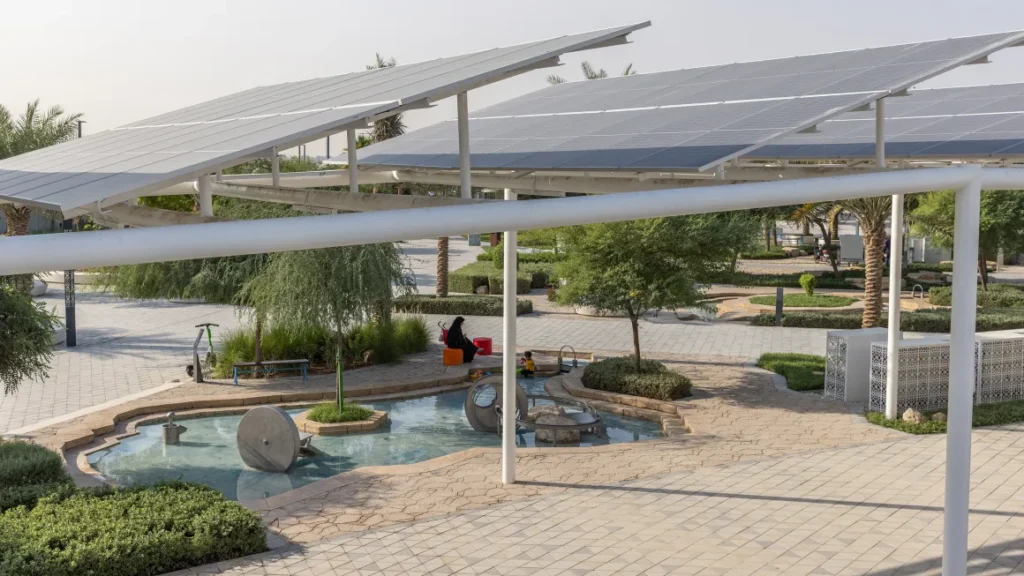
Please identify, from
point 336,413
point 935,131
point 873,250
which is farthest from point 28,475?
point 873,250

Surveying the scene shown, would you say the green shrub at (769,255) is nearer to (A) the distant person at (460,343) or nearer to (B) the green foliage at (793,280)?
(B) the green foliage at (793,280)

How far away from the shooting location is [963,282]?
6109 millimetres

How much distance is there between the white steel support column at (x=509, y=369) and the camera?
11445 mm

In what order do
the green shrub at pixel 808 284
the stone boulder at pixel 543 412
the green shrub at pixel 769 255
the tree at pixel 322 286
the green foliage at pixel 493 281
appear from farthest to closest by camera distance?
the green shrub at pixel 769 255 < the green foliage at pixel 493 281 < the green shrub at pixel 808 284 < the tree at pixel 322 286 < the stone boulder at pixel 543 412

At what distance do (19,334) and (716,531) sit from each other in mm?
8834

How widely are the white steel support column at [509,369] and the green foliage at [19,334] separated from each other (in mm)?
6184

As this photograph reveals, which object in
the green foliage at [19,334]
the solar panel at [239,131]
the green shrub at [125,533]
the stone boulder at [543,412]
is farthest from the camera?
the stone boulder at [543,412]

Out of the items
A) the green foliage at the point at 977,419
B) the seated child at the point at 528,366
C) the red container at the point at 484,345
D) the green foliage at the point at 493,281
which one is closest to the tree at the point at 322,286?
the seated child at the point at 528,366

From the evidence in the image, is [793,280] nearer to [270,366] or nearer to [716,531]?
[270,366]

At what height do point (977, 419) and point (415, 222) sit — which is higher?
point (415, 222)

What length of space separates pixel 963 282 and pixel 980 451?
25.3 feet

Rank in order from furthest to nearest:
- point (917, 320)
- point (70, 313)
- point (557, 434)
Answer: point (917, 320), point (70, 313), point (557, 434)

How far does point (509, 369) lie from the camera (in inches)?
451

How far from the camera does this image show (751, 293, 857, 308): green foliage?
29.6 metres
